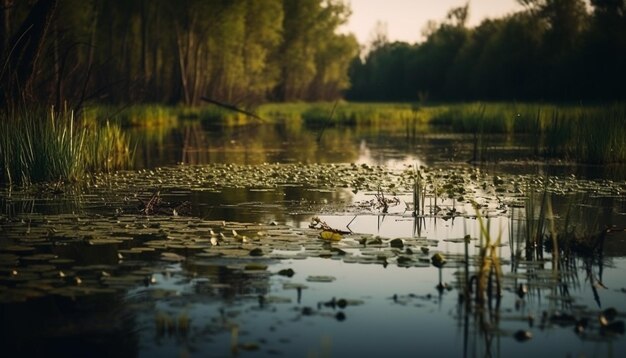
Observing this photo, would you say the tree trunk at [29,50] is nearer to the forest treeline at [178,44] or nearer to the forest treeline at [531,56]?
the forest treeline at [178,44]

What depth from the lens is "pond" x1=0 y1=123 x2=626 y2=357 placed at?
475cm

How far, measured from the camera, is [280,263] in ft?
21.6

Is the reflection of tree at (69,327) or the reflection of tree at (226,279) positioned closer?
the reflection of tree at (69,327)

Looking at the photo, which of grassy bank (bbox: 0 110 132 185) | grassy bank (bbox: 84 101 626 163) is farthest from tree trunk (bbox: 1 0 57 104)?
grassy bank (bbox: 84 101 626 163)

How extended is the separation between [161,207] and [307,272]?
340 cm

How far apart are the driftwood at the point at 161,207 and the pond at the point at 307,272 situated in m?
0.03

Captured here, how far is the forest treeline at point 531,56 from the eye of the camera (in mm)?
39062

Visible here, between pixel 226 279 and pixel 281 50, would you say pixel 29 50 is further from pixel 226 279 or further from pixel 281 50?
pixel 281 50

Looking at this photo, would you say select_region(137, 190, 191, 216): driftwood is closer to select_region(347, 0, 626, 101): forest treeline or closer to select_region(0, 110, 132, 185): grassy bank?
select_region(0, 110, 132, 185): grassy bank

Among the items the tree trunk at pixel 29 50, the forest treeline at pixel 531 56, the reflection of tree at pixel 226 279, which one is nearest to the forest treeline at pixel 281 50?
the forest treeline at pixel 531 56

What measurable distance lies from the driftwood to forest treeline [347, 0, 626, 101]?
24656mm

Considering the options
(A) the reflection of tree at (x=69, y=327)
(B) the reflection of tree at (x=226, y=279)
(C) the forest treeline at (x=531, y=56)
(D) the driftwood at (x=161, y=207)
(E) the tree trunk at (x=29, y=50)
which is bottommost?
(A) the reflection of tree at (x=69, y=327)

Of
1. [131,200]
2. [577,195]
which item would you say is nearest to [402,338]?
[131,200]

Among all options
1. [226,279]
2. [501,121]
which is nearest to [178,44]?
[501,121]
